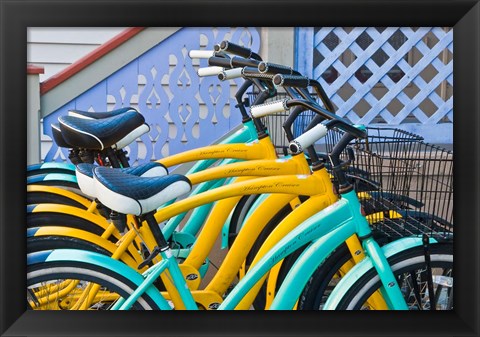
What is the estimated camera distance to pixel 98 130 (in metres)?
3.21

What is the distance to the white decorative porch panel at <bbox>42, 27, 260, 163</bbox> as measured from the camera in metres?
5.41

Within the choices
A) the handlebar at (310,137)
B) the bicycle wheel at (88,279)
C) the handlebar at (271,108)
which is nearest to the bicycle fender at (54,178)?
the bicycle wheel at (88,279)

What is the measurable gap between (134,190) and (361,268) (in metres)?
0.83

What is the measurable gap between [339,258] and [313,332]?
30 cm

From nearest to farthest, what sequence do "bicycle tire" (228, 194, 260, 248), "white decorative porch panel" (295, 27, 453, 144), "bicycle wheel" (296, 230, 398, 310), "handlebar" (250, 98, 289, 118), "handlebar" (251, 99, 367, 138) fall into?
"handlebar" (251, 99, 367, 138) → "handlebar" (250, 98, 289, 118) → "bicycle wheel" (296, 230, 398, 310) → "bicycle tire" (228, 194, 260, 248) → "white decorative porch panel" (295, 27, 453, 144)

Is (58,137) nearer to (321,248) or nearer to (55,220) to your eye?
(55,220)

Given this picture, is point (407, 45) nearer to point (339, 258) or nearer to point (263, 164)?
→ point (263, 164)

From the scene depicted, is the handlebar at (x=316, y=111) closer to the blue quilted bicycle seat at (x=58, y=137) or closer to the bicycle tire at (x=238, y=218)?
the blue quilted bicycle seat at (x=58, y=137)

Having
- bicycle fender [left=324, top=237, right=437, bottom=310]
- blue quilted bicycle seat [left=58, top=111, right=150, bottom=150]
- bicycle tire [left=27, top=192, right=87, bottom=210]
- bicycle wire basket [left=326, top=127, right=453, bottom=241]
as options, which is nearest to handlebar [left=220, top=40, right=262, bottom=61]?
blue quilted bicycle seat [left=58, top=111, right=150, bottom=150]

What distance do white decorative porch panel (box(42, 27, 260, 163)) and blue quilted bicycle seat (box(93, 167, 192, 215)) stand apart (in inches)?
112

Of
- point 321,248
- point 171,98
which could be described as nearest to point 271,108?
point 321,248

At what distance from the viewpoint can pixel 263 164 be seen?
3.21 m

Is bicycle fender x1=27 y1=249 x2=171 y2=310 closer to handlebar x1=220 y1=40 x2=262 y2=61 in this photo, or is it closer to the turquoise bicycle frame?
the turquoise bicycle frame
